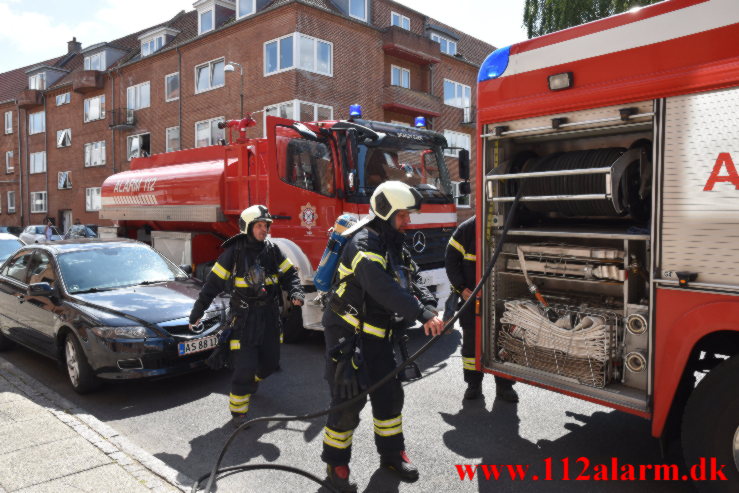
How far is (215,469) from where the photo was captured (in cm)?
360

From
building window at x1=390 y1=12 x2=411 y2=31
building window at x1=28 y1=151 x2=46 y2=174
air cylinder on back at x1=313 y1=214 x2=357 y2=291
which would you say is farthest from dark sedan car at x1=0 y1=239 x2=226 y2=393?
building window at x1=28 y1=151 x2=46 y2=174

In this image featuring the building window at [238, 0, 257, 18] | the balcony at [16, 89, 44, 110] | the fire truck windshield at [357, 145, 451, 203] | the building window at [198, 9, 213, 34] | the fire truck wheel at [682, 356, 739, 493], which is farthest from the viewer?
the balcony at [16, 89, 44, 110]

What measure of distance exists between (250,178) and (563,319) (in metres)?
4.93

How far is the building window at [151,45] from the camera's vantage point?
29027mm

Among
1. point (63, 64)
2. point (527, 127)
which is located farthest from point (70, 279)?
point (63, 64)

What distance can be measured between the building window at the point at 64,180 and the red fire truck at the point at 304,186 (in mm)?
29095

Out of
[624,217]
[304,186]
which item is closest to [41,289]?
[304,186]

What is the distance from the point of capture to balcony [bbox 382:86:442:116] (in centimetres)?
2492

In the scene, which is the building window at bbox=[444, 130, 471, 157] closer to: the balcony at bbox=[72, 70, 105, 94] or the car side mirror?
the balcony at bbox=[72, 70, 105, 94]

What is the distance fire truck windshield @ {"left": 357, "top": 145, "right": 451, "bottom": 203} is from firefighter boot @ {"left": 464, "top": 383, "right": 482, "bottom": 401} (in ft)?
9.80

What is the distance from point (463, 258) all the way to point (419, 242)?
7.78 feet

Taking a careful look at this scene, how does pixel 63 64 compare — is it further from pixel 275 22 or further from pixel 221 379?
pixel 221 379

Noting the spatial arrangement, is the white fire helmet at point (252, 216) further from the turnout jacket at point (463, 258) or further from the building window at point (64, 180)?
the building window at point (64, 180)

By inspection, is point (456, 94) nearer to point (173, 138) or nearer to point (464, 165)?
point (173, 138)
